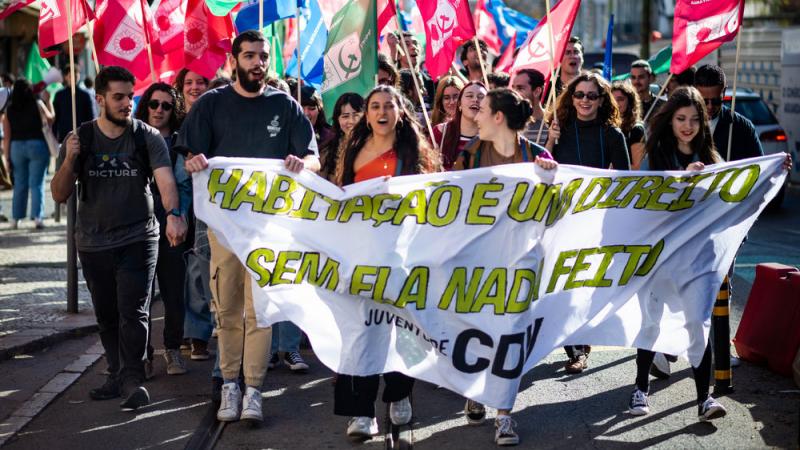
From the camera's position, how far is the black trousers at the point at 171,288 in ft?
26.0

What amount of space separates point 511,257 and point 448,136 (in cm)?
180

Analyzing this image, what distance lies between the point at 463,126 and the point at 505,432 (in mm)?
2356

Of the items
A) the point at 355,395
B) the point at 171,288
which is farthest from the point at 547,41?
the point at 355,395

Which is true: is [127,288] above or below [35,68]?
below

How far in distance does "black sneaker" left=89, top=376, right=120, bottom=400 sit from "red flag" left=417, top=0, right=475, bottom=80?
3.98m

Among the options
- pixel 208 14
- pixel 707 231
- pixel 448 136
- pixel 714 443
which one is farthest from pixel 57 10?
pixel 714 443

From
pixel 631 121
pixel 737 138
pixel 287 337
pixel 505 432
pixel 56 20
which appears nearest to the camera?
pixel 505 432

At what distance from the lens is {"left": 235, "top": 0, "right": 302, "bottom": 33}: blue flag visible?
11.4m

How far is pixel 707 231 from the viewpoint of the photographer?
21.0 ft

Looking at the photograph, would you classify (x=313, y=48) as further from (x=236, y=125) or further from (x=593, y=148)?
(x=236, y=125)

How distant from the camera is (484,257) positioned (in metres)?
6.16

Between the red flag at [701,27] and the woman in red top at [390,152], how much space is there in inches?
116

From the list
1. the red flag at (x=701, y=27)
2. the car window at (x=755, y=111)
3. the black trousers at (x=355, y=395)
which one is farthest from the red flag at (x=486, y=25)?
the black trousers at (x=355, y=395)

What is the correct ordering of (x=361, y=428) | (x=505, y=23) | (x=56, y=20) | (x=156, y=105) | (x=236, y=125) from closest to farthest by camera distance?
(x=361, y=428) < (x=236, y=125) < (x=156, y=105) < (x=56, y=20) < (x=505, y=23)
